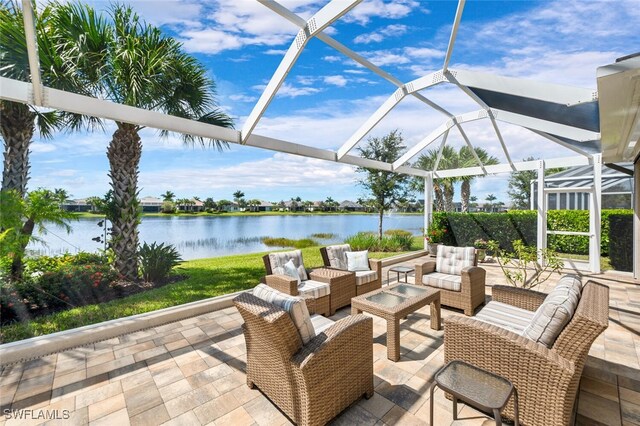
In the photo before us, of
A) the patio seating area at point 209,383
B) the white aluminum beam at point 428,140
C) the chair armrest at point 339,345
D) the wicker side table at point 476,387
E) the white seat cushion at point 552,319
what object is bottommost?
the patio seating area at point 209,383

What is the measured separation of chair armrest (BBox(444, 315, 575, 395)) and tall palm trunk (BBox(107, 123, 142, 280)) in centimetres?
583

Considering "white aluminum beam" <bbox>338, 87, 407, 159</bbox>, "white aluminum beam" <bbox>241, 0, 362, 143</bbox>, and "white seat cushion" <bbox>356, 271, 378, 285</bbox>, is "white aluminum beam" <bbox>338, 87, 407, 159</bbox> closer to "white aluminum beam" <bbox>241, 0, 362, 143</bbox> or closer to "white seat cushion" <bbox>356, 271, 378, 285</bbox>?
"white aluminum beam" <bbox>241, 0, 362, 143</bbox>

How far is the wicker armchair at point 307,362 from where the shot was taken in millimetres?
1953

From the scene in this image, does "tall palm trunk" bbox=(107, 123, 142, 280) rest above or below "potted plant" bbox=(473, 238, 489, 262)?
above

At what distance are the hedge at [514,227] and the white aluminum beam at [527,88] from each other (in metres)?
6.68

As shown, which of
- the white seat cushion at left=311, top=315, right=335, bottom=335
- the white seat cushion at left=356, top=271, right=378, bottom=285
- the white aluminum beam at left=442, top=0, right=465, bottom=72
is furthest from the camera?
the white seat cushion at left=356, top=271, right=378, bottom=285

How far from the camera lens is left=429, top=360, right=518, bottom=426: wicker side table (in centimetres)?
163

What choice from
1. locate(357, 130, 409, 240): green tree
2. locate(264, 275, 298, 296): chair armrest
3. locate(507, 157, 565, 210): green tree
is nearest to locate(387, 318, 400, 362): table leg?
locate(264, 275, 298, 296): chair armrest

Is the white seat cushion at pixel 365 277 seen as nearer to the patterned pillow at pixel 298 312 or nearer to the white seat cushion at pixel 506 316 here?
the white seat cushion at pixel 506 316

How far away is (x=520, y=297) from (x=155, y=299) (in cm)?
569

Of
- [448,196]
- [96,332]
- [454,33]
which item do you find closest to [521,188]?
[448,196]

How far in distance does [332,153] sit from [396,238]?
6.47 m

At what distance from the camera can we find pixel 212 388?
257 cm

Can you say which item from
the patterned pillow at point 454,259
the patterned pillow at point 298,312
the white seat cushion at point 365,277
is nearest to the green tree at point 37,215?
the patterned pillow at point 298,312
